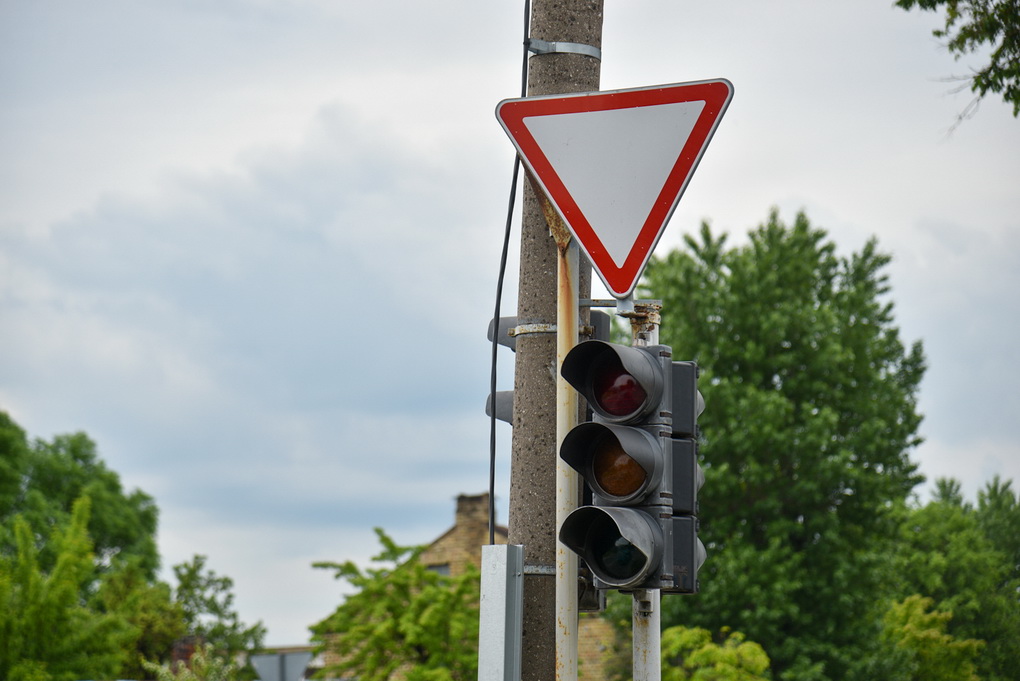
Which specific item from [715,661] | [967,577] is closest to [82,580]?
[715,661]

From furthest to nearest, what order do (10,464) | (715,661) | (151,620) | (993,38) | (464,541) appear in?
(10,464)
(151,620)
(464,541)
(715,661)
(993,38)

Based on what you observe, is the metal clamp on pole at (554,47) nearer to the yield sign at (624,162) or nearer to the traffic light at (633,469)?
the yield sign at (624,162)

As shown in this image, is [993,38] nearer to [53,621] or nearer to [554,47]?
[554,47]

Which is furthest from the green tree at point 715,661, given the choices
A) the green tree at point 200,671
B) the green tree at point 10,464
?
the green tree at point 10,464

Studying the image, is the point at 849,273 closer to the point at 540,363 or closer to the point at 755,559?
the point at 755,559

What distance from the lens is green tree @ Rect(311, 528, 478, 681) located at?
19719mm

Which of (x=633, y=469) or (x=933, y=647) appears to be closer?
A: (x=633, y=469)

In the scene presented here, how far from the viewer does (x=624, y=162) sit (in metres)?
3.67

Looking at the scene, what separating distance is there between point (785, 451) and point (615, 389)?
25329mm

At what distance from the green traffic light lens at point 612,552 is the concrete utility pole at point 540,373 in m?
0.21

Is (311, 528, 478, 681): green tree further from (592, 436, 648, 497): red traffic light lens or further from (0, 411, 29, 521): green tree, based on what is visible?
(0, 411, 29, 521): green tree

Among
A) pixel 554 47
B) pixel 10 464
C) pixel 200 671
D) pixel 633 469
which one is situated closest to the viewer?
pixel 633 469

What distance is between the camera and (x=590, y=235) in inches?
145

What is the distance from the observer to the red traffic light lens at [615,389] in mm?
3537
